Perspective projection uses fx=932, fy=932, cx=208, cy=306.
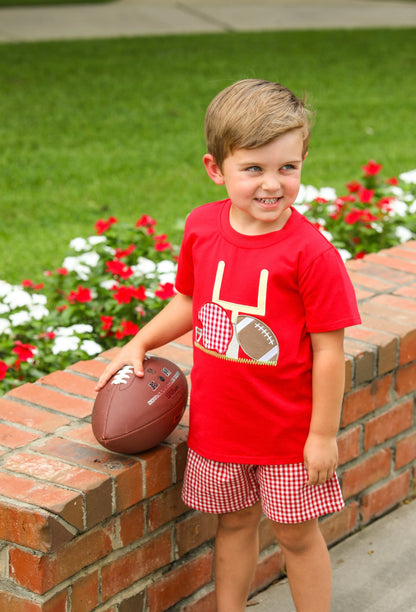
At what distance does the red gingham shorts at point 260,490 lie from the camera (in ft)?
7.64

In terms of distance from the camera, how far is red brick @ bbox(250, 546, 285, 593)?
113 inches

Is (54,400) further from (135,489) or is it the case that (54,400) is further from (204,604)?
(204,604)

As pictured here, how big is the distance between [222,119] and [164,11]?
12069 millimetres

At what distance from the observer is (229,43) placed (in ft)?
37.5

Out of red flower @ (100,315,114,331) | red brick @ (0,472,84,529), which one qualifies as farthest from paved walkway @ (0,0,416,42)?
red brick @ (0,472,84,529)

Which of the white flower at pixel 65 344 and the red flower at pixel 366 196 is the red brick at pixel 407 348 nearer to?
the white flower at pixel 65 344

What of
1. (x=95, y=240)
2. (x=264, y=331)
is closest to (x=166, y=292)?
(x=95, y=240)

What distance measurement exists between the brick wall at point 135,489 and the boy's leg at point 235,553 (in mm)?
107

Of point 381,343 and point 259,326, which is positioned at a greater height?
point 259,326

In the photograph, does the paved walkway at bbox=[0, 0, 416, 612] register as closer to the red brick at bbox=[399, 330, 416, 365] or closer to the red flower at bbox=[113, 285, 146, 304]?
the red flower at bbox=[113, 285, 146, 304]

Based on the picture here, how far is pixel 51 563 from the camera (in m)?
2.15

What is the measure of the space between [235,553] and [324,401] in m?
0.57

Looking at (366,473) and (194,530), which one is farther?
(366,473)

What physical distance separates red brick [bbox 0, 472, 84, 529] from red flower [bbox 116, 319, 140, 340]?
1323 millimetres
